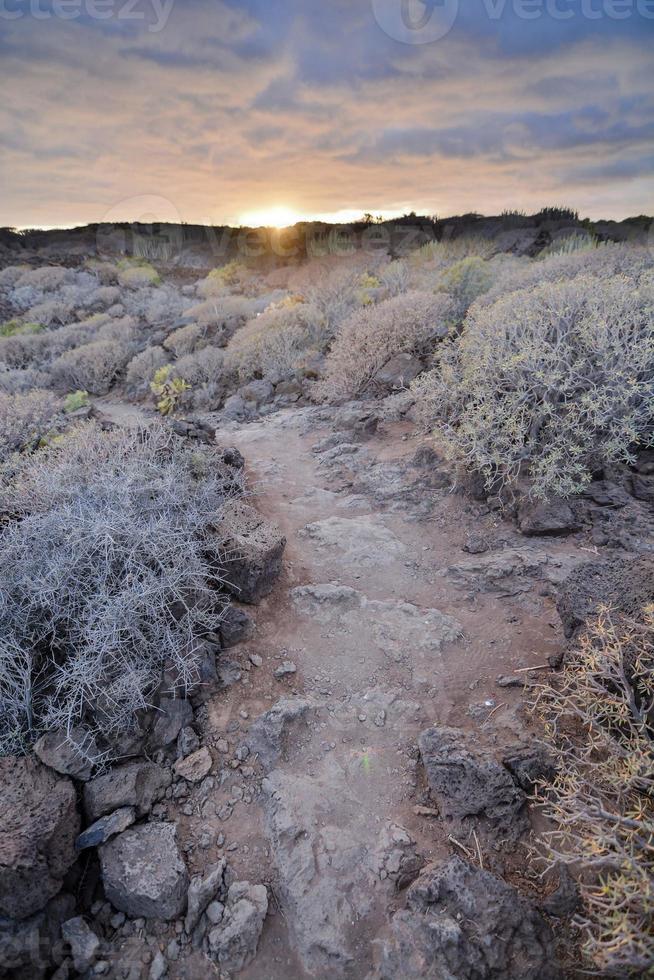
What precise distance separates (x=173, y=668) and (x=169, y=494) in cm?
122

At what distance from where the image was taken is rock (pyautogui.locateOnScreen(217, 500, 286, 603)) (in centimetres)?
344

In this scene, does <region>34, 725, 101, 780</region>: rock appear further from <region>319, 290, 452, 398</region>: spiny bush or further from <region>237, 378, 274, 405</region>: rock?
<region>237, 378, 274, 405</region>: rock

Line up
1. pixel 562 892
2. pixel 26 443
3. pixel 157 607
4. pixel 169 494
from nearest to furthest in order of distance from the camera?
pixel 562 892
pixel 157 607
pixel 169 494
pixel 26 443

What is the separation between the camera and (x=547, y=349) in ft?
14.7

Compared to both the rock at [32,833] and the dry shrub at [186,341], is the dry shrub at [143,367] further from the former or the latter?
the rock at [32,833]

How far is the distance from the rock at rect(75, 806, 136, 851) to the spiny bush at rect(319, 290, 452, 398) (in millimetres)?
5634

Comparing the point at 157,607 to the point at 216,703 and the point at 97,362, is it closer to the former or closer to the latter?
the point at 216,703

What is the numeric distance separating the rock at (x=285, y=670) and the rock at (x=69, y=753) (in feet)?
3.24

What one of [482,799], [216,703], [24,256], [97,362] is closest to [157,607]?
[216,703]

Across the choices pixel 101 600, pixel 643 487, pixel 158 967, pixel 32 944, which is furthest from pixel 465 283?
pixel 32 944

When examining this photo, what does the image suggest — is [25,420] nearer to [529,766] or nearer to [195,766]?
[195,766]

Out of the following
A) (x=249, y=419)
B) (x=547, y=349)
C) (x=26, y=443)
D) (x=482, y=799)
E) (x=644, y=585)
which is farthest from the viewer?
(x=249, y=419)

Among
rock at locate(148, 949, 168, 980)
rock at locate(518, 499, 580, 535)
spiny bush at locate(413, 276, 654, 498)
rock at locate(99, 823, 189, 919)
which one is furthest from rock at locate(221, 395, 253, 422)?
rock at locate(148, 949, 168, 980)

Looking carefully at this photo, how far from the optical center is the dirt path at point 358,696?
2.09 m
